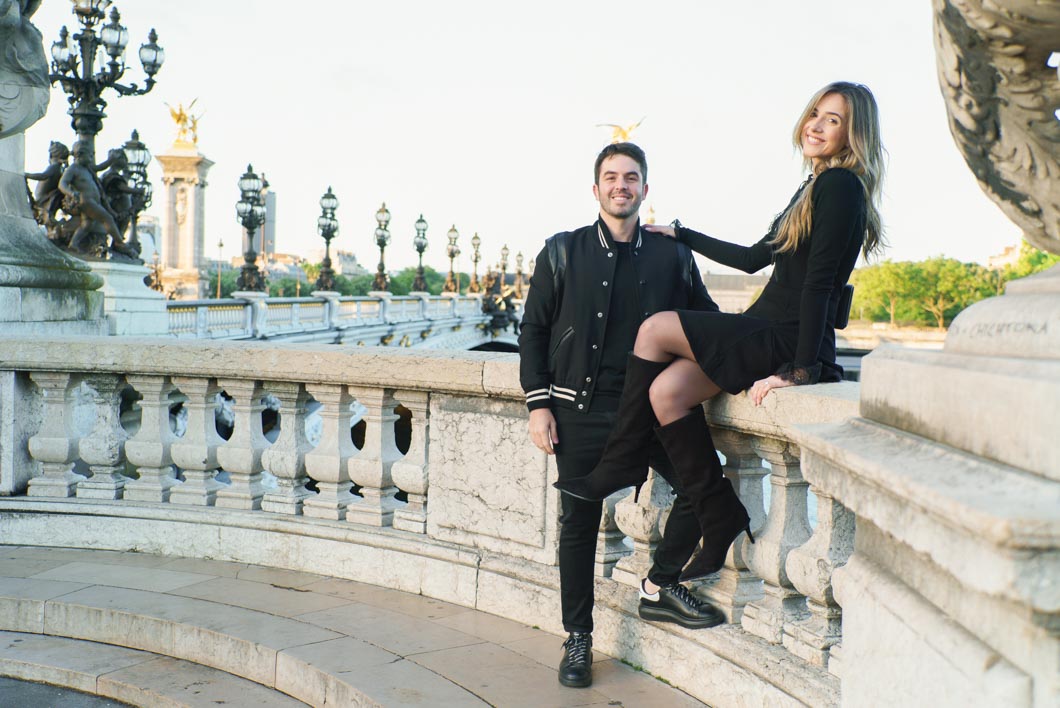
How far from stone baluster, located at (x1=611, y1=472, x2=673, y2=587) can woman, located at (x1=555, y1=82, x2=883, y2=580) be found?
1.36 feet

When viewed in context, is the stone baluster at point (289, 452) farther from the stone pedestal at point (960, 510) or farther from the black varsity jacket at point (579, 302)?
the stone pedestal at point (960, 510)

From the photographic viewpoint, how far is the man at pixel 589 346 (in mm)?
3793

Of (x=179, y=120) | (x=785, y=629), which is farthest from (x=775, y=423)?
(x=179, y=120)

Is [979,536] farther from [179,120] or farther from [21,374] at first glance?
[179,120]

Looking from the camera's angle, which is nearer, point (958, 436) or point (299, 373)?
point (958, 436)

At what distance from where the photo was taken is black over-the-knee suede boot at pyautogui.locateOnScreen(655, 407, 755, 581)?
11.3 ft

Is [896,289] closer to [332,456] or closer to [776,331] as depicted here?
[332,456]

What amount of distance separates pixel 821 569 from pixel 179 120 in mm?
73245

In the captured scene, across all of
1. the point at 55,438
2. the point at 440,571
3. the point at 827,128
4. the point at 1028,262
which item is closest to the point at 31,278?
the point at 55,438

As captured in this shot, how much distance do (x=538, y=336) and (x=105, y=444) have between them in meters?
2.99

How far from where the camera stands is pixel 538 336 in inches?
155

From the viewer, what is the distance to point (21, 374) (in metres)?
5.66

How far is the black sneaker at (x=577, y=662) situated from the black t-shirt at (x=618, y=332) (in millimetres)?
953

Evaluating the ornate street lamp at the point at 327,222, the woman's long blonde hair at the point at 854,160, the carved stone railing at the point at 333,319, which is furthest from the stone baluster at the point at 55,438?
the ornate street lamp at the point at 327,222
